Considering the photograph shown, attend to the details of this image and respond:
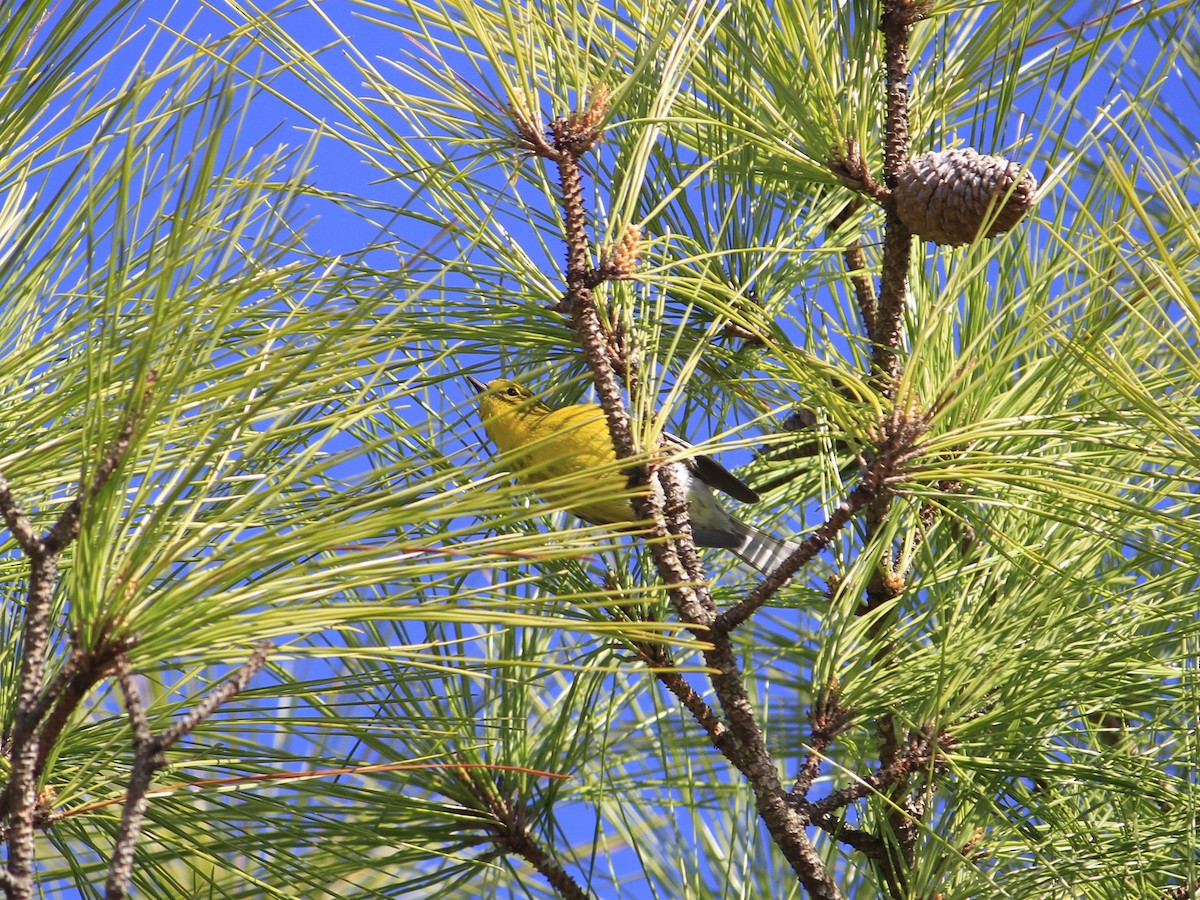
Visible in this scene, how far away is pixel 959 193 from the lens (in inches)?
53.7

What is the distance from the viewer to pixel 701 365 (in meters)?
1.91

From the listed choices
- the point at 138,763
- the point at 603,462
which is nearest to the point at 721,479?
the point at 603,462

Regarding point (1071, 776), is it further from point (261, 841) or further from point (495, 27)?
point (495, 27)

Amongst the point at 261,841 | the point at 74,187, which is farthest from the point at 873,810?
the point at 74,187

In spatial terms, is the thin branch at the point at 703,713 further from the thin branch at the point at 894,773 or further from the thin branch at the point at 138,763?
the thin branch at the point at 138,763

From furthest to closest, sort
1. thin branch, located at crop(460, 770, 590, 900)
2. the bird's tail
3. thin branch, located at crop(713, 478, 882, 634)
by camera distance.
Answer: the bird's tail
thin branch, located at crop(460, 770, 590, 900)
thin branch, located at crop(713, 478, 882, 634)

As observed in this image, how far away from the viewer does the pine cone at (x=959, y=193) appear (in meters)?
1.34

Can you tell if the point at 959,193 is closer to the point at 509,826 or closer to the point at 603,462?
the point at 603,462

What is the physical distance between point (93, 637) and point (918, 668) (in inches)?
41.5

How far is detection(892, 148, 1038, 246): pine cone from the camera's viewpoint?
1344mm

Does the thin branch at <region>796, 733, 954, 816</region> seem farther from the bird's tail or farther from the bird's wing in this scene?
the bird's tail

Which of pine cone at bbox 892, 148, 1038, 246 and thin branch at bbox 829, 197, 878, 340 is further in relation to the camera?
thin branch at bbox 829, 197, 878, 340

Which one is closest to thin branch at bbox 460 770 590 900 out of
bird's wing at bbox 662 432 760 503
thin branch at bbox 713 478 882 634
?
thin branch at bbox 713 478 882 634

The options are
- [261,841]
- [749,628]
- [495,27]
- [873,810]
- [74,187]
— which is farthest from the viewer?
[749,628]
